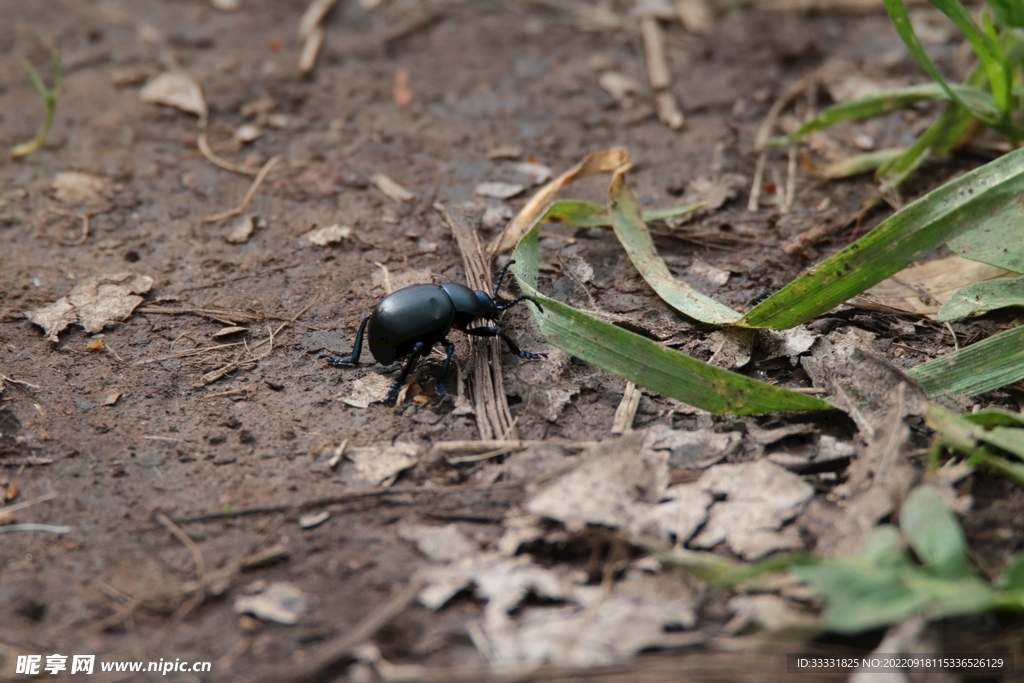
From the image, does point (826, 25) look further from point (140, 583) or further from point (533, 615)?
point (140, 583)

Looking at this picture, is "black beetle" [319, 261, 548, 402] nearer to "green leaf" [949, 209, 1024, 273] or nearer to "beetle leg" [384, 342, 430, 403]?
"beetle leg" [384, 342, 430, 403]

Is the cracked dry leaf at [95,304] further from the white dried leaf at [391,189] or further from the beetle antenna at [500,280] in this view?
the beetle antenna at [500,280]

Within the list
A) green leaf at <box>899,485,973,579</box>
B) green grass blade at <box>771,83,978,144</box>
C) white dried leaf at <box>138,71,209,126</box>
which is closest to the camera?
green leaf at <box>899,485,973,579</box>

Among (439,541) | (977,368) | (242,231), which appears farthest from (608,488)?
(242,231)

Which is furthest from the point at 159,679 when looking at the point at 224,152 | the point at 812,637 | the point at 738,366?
the point at 224,152

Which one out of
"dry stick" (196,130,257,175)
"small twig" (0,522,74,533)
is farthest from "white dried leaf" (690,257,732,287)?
"small twig" (0,522,74,533)

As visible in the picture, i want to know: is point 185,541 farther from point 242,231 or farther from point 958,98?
point 958,98

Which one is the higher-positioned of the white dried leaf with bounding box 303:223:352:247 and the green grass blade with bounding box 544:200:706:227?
the green grass blade with bounding box 544:200:706:227
